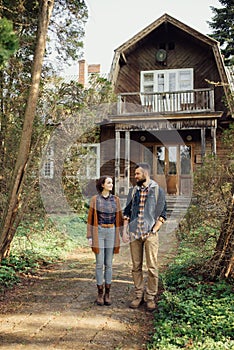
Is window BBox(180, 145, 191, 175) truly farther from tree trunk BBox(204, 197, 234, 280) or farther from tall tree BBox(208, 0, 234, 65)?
tall tree BBox(208, 0, 234, 65)

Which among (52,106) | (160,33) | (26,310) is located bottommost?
(26,310)

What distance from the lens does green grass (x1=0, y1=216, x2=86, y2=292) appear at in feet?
19.6

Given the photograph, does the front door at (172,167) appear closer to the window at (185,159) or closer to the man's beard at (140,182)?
the window at (185,159)

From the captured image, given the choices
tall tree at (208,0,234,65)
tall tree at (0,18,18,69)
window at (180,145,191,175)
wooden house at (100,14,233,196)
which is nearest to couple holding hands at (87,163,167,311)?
tall tree at (0,18,18,69)

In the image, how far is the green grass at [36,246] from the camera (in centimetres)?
598

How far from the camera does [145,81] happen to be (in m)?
16.0

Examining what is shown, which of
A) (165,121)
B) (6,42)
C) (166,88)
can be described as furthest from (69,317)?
(166,88)

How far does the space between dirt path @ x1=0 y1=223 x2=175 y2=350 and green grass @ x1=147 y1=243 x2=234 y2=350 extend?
24cm

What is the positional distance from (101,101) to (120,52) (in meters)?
6.99

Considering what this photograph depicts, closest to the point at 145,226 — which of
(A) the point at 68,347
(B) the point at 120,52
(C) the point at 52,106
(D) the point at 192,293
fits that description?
(D) the point at 192,293

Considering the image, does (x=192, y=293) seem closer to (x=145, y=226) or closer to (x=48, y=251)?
(x=145, y=226)

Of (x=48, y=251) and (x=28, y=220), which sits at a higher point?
(x=28, y=220)

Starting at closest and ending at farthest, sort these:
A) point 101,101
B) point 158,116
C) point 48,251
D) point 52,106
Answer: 1. point 52,106
2. point 48,251
3. point 101,101
4. point 158,116

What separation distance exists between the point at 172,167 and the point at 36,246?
8872mm
